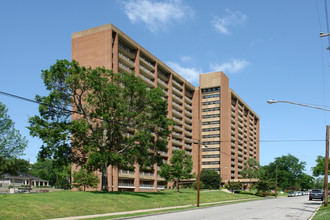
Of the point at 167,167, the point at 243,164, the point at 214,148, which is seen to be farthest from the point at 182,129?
the point at 243,164

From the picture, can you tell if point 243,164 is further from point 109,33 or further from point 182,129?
point 109,33

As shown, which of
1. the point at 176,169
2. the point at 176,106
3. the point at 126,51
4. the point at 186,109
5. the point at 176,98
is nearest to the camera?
the point at 176,169

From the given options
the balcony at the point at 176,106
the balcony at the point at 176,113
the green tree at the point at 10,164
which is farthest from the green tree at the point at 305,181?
the green tree at the point at 10,164

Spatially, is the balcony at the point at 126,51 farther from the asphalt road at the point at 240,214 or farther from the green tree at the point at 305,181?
the green tree at the point at 305,181

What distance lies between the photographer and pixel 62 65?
130ft

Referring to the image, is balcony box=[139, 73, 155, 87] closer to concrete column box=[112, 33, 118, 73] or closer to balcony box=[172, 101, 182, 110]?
concrete column box=[112, 33, 118, 73]

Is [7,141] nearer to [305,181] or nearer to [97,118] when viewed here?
[97,118]

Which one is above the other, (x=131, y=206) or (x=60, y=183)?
(x=131, y=206)

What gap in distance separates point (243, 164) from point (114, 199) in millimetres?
121862

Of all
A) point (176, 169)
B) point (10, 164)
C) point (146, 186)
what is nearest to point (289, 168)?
point (146, 186)

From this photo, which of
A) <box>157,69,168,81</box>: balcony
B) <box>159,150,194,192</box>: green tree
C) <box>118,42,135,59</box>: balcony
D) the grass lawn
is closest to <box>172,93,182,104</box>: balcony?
<box>157,69,168,81</box>: balcony

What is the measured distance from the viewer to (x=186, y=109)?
363ft

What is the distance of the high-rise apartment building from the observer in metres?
68.5

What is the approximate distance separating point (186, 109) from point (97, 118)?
242 feet
